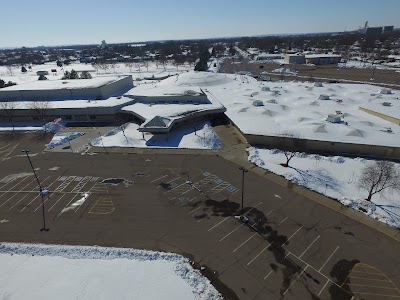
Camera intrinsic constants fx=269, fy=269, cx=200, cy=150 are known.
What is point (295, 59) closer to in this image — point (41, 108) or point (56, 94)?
point (56, 94)

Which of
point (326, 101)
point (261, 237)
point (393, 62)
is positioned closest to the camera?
point (261, 237)

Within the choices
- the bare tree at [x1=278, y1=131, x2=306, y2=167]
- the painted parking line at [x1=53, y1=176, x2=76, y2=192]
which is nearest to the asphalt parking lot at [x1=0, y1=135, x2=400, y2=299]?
the painted parking line at [x1=53, y1=176, x2=76, y2=192]

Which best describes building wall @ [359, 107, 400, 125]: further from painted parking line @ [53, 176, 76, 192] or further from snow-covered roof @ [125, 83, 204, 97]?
painted parking line @ [53, 176, 76, 192]

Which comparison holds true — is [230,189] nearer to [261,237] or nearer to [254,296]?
[261,237]

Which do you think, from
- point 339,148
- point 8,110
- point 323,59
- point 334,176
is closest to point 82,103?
point 8,110

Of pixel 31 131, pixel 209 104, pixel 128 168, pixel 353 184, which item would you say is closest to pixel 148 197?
pixel 128 168
